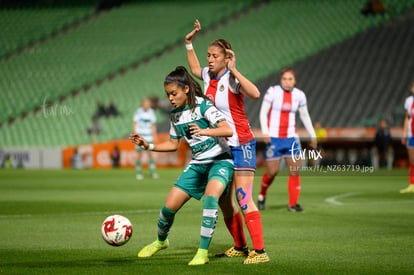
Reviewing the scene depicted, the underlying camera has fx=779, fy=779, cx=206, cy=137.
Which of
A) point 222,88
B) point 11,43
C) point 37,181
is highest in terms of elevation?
point 11,43

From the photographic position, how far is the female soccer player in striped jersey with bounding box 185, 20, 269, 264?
24.5ft

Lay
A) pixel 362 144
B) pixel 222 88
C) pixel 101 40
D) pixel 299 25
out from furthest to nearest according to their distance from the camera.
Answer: pixel 101 40
pixel 299 25
pixel 362 144
pixel 222 88

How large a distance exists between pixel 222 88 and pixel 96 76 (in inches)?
1227

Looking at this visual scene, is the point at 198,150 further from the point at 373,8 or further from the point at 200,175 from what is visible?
the point at 373,8

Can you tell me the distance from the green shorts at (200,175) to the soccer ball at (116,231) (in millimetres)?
680

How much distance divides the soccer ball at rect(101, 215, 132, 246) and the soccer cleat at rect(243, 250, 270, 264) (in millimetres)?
1189

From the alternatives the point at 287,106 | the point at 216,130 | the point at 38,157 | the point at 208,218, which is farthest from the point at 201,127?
the point at 38,157

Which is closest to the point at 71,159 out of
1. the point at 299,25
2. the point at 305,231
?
the point at 299,25

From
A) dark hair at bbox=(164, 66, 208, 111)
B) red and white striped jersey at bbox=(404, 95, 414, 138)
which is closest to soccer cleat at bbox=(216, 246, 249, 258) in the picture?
dark hair at bbox=(164, 66, 208, 111)

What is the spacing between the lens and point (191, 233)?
32.8ft

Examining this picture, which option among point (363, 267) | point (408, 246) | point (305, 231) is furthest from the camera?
point (305, 231)

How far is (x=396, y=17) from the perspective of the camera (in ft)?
113

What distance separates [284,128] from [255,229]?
5.88 metres

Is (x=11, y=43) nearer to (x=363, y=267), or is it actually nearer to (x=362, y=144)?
(x=362, y=144)
